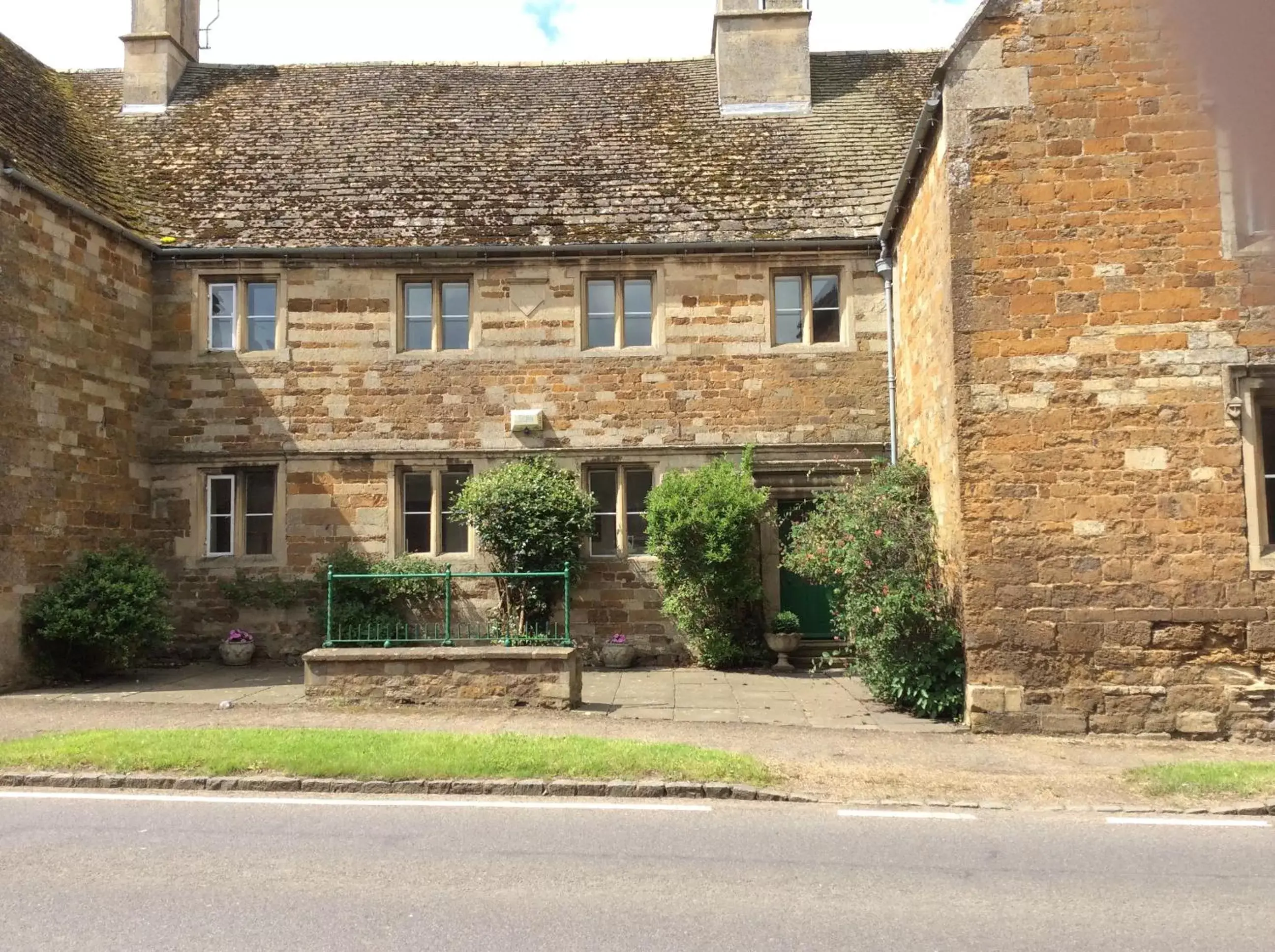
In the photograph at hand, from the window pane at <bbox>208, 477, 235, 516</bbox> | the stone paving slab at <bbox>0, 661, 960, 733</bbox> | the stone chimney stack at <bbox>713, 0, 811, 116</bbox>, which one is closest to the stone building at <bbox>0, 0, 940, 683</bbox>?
the window pane at <bbox>208, 477, 235, 516</bbox>

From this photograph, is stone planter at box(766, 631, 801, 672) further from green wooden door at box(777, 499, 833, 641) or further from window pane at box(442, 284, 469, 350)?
window pane at box(442, 284, 469, 350)

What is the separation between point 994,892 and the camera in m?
5.32

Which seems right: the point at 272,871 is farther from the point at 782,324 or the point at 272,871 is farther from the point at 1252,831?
the point at 782,324

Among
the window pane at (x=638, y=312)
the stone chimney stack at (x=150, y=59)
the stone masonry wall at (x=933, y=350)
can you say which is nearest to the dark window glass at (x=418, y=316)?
the window pane at (x=638, y=312)

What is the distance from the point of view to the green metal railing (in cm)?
1126

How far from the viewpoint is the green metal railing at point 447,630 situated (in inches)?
443

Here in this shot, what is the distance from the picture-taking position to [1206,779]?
25.1 ft

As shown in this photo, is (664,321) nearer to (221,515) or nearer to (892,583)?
(892,583)

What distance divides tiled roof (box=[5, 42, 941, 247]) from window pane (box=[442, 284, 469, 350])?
78 centimetres

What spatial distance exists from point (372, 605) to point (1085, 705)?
9066 millimetres

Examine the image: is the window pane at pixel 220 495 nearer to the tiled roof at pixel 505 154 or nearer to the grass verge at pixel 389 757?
the tiled roof at pixel 505 154

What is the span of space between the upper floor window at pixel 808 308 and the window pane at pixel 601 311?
238 centimetres

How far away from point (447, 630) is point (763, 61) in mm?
11753

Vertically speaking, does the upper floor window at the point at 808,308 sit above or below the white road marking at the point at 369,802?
above
